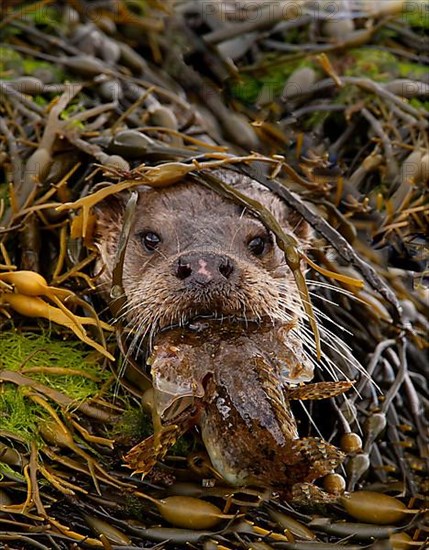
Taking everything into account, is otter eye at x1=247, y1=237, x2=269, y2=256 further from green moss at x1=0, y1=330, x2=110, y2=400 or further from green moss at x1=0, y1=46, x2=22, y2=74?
green moss at x1=0, y1=46, x2=22, y2=74

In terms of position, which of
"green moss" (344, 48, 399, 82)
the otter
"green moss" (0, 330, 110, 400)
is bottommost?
"green moss" (0, 330, 110, 400)

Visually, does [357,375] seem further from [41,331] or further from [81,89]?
[81,89]

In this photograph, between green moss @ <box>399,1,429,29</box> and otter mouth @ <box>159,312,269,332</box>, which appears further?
green moss @ <box>399,1,429,29</box>

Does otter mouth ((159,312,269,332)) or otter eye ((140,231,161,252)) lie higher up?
otter eye ((140,231,161,252))

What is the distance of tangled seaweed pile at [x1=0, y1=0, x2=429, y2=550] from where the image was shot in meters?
2.15

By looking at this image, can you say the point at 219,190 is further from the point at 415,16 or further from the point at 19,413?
the point at 415,16

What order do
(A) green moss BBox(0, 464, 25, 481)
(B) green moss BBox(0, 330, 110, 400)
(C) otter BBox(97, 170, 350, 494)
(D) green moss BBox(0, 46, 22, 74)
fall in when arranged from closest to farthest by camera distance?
1. (C) otter BBox(97, 170, 350, 494)
2. (A) green moss BBox(0, 464, 25, 481)
3. (B) green moss BBox(0, 330, 110, 400)
4. (D) green moss BBox(0, 46, 22, 74)

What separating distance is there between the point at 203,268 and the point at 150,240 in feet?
1.01

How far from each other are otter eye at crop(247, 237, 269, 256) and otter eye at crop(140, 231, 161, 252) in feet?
0.77

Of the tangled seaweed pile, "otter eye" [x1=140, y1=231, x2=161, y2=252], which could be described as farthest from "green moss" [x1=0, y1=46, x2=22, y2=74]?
"otter eye" [x1=140, y1=231, x2=161, y2=252]

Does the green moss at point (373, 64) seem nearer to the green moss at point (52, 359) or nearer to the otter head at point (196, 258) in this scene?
the otter head at point (196, 258)

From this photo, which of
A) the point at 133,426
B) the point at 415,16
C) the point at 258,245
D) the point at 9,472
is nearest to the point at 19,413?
the point at 9,472

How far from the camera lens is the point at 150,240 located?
2410 mm

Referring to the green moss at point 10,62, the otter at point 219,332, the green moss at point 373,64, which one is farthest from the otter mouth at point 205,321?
the green moss at point 373,64
